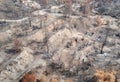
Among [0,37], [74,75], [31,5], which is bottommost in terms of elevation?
[74,75]

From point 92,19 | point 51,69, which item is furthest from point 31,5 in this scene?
point 51,69

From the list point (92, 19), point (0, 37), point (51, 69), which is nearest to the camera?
point (51, 69)

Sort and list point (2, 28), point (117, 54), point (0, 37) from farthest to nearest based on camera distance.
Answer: point (2, 28) < point (0, 37) < point (117, 54)

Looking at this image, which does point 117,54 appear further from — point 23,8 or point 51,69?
point 23,8

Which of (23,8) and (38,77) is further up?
(23,8)

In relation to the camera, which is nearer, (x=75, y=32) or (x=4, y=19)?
(x=75, y=32)

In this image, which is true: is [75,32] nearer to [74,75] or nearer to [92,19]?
[92,19]
